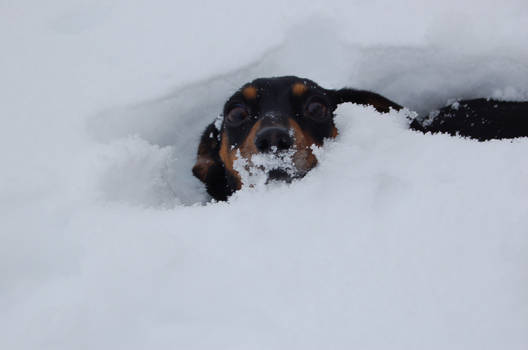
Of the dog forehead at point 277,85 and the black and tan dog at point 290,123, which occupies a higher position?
the dog forehead at point 277,85

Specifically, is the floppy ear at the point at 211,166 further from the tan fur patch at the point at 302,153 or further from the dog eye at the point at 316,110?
the tan fur patch at the point at 302,153

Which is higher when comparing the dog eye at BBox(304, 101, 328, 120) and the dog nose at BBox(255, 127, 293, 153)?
the dog eye at BBox(304, 101, 328, 120)

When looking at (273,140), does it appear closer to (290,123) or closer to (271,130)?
(271,130)

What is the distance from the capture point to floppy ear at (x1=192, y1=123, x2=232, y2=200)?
365 centimetres

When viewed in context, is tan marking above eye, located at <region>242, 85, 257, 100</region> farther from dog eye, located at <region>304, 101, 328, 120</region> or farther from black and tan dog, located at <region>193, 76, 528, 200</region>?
dog eye, located at <region>304, 101, 328, 120</region>

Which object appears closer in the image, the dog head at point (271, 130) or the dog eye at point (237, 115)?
the dog head at point (271, 130)

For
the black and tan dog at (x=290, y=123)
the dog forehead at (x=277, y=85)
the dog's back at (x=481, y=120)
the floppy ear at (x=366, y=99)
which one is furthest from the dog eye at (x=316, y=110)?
the dog's back at (x=481, y=120)

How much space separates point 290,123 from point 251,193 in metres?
0.64

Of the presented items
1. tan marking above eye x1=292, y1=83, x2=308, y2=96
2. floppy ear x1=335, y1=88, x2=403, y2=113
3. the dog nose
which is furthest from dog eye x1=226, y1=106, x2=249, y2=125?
floppy ear x1=335, y1=88, x2=403, y2=113

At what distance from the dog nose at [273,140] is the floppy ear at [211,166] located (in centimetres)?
97

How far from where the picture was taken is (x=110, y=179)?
9.44 feet

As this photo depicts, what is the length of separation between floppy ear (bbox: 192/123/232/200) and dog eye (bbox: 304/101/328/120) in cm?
80

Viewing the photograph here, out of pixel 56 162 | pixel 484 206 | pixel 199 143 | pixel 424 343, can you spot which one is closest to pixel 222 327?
pixel 424 343

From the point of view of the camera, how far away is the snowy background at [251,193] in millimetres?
1744
